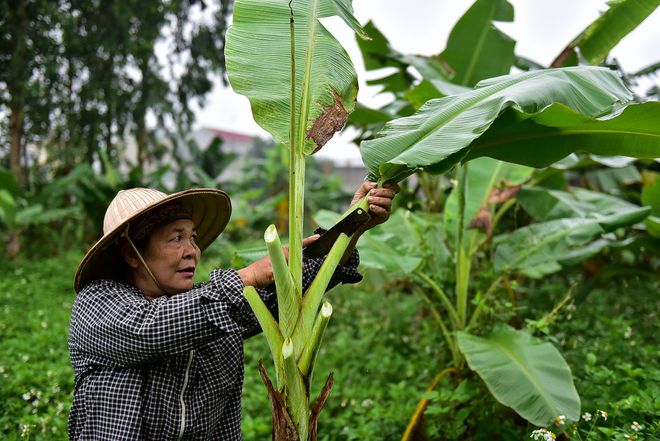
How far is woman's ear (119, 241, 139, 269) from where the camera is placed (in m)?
1.96

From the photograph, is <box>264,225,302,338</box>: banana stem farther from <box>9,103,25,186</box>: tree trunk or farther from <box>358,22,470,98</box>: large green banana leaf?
<box>9,103,25,186</box>: tree trunk

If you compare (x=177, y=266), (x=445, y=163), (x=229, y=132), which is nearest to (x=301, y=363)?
(x=177, y=266)

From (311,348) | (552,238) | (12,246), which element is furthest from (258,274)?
(12,246)

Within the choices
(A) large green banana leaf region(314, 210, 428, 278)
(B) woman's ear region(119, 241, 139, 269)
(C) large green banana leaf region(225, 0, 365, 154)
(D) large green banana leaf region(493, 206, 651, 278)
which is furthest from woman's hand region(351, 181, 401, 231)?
(D) large green banana leaf region(493, 206, 651, 278)

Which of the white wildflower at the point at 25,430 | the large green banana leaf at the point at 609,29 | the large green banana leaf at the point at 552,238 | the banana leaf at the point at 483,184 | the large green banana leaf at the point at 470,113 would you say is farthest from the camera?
the banana leaf at the point at 483,184

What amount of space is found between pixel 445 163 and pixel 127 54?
342 inches

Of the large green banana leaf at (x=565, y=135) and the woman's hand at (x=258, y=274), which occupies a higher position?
the large green banana leaf at (x=565, y=135)

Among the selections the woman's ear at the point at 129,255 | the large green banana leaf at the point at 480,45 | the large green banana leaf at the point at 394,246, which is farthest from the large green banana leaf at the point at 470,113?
the large green banana leaf at the point at 480,45

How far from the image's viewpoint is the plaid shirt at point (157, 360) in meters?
1.67

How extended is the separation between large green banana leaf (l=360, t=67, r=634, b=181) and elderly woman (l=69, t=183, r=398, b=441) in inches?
4.8

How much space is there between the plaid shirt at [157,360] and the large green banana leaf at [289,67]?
1.69ft

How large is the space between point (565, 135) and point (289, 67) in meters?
0.92

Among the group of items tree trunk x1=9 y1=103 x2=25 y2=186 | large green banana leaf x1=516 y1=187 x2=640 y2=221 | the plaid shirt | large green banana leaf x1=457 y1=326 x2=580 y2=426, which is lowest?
tree trunk x1=9 y1=103 x2=25 y2=186

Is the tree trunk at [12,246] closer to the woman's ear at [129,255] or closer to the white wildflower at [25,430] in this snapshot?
the white wildflower at [25,430]
